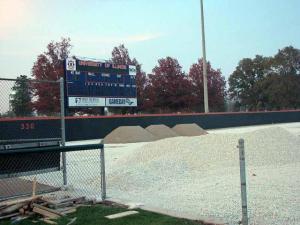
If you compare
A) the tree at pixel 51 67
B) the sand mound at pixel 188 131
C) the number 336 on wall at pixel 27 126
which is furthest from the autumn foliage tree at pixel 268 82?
the number 336 on wall at pixel 27 126

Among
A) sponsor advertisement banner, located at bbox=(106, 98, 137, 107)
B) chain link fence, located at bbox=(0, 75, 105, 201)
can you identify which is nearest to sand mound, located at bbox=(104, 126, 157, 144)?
sponsor advertisement banner, located at bbox=(106, 98, 137, 107)

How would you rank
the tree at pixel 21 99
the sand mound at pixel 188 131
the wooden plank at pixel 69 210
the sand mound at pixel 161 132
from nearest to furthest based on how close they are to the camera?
the wooden plank at pixel 69 210 < the tree at pixel 21 99 < the sand mound at pixel 161 132 < the sand mound at pixel 188 131

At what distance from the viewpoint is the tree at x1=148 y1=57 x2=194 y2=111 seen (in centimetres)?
6550

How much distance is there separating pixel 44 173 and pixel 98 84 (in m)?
25.5

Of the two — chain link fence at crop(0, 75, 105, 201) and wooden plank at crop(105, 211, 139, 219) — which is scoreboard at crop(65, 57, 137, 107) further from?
wooden plank at crop(105, 211, 139, 219)

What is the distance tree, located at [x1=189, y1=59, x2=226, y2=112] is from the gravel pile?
53506mm

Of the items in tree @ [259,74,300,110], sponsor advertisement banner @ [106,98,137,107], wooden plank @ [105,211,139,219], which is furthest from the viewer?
tree @ [259,74,300,110]

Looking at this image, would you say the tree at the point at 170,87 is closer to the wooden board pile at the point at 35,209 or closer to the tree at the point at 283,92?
the tree at the point at 283,92

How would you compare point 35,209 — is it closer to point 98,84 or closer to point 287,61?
point 98,84

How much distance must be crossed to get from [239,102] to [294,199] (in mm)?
84154

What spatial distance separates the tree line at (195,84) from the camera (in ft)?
181

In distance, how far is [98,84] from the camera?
3538cm

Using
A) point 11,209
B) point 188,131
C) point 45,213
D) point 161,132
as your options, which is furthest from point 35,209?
point 188,131

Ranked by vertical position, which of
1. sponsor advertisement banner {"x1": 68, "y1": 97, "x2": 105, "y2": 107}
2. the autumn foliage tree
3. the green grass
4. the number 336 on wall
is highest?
the autumn foliage tree
